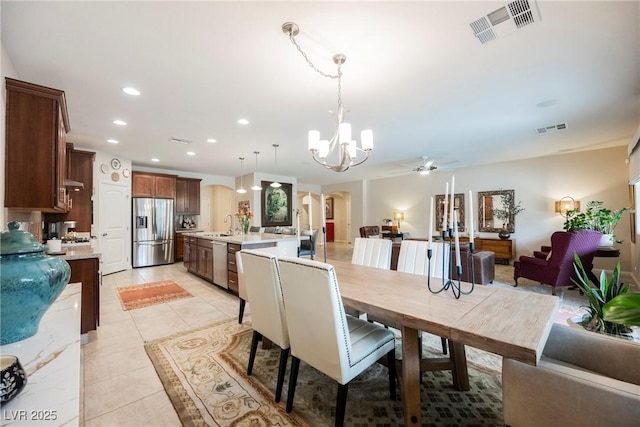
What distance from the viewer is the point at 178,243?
7.16 metres

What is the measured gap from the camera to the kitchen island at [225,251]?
4043 millimetres

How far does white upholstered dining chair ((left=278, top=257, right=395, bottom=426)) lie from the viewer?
4.62ft

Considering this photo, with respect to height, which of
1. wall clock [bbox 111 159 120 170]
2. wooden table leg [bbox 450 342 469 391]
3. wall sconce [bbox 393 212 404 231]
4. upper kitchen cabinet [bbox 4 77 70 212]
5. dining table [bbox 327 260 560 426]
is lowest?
wooden table leg [bbox 450 342 469 391]

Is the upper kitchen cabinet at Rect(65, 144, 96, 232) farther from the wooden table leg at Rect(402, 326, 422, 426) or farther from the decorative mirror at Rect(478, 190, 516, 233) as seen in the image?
the decorative mirror at Rect(478, 190, 516, 233)

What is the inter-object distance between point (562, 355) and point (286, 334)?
161cm

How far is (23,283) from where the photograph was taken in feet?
2.64

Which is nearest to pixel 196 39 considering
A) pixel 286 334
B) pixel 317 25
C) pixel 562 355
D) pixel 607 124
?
pixel 317 25

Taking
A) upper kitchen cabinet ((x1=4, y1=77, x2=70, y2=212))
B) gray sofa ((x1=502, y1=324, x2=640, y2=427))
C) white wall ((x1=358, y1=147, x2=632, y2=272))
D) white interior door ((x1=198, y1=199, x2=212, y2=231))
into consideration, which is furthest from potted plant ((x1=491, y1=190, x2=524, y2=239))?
white interior door ((x1=198, y1=199, x2=212, y2=231))

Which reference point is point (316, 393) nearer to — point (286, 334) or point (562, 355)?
point (286, 334)

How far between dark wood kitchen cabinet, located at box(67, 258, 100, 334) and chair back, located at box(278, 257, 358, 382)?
7.51 ft

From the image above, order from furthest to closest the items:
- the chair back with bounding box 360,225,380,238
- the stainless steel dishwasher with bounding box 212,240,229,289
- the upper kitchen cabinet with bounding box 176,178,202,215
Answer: the chair back with bounding box 360,225,380,238 < the upper kitchen cabinet with bounding box 176,178,202,215 < the stainless steel dishwasher with bounding box 212,240,229,289

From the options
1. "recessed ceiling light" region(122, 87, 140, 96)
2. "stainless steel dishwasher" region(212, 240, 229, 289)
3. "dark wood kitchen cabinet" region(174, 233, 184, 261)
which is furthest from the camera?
"dark wood kitchen cabinet" region(174, 233, 184, 261)

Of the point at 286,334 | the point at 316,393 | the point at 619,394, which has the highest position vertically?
the point at 619,394

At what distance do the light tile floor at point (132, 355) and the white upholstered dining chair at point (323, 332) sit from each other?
970mm
